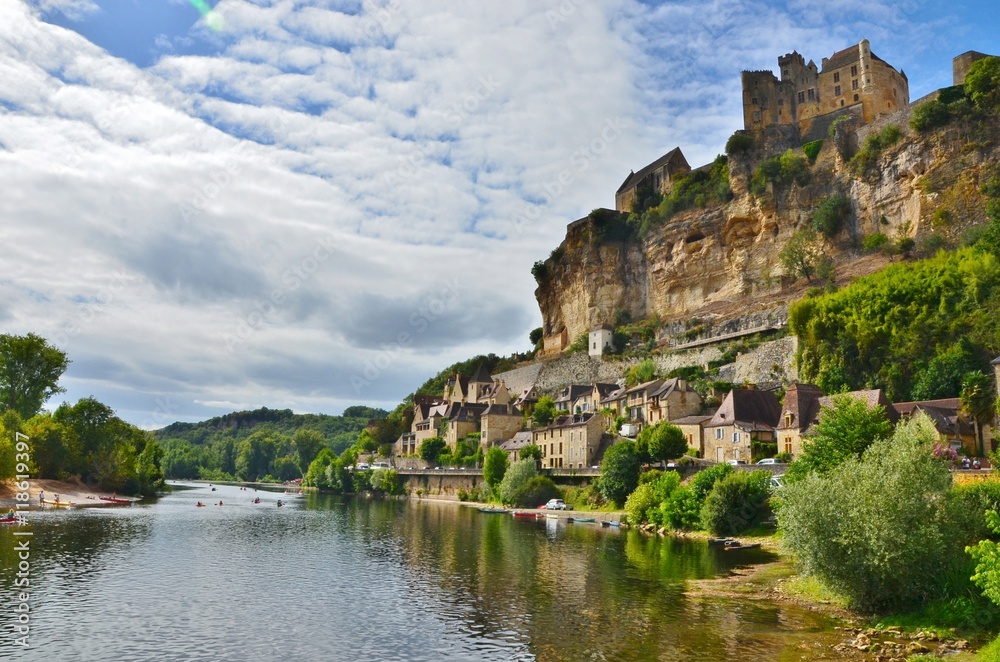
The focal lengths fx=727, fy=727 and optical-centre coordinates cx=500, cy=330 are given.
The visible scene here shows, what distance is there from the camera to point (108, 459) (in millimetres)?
83188

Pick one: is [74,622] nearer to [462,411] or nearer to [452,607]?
[452,607]

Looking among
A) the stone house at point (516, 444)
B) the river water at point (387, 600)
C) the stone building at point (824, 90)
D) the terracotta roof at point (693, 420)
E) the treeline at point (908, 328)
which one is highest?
the stone building at point (824, 90)

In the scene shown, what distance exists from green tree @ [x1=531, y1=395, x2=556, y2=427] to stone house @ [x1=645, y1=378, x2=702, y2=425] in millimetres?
18360

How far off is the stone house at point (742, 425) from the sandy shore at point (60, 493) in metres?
56.2

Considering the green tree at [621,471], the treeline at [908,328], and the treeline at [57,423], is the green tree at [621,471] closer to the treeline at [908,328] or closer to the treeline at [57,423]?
the treeline at [908,328]

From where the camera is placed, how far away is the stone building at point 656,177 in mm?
105875

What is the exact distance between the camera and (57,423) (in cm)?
7650

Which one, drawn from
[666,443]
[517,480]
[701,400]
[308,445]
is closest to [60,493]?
[517,480]

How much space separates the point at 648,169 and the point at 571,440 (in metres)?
56.1

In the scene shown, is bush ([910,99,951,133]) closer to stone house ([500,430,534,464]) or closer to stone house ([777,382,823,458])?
stone house ([777,382,823,458])

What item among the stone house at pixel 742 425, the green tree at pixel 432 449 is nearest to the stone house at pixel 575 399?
the green tree at pixel 432 449

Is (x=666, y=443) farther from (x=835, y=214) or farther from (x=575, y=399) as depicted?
(x=835, y=214)

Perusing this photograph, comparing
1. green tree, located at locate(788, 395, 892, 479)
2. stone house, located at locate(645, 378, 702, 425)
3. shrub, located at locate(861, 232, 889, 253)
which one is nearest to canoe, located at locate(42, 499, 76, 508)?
stone house, located at locate(645, 378, 702, 425)

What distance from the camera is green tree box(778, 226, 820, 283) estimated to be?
251 feet
